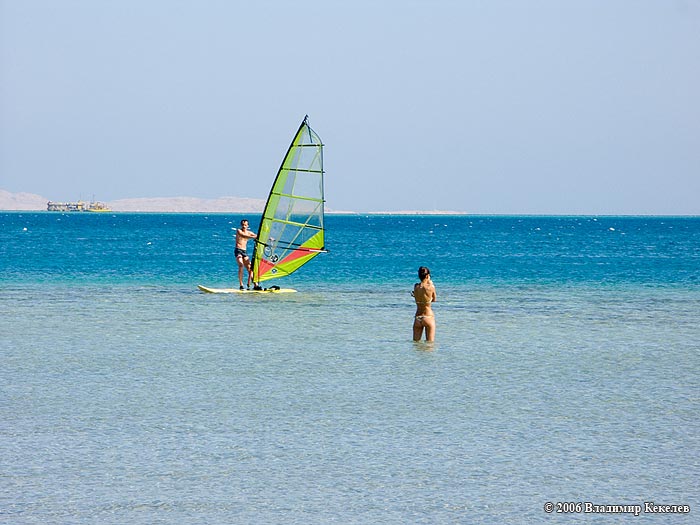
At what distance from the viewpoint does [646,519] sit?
976 centimetres

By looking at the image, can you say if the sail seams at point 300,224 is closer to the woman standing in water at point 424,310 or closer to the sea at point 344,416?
the sea at point 344,416

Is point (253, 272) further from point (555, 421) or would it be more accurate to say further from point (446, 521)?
point (446, 521)

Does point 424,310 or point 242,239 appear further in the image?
point 242,239

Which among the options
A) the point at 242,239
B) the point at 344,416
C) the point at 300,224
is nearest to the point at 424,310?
the point at 344,416

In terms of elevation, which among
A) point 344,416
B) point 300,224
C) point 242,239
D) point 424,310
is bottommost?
point 344,416

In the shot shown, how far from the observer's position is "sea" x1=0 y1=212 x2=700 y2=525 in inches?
401

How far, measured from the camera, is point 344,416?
1395cm

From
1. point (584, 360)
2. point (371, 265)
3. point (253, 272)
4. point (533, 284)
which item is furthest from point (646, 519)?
point (371, 265)

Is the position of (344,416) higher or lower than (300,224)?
lower

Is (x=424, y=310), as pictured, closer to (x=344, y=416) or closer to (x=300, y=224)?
(x=344, y=416)

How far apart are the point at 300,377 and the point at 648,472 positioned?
7.06 meters

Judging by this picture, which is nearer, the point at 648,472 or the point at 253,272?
the point at 648,472

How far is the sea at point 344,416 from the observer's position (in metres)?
10.2

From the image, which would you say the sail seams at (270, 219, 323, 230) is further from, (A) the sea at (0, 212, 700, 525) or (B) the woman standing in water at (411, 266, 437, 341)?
(B) the woman standing in water at (411, 266, 437, 341)
